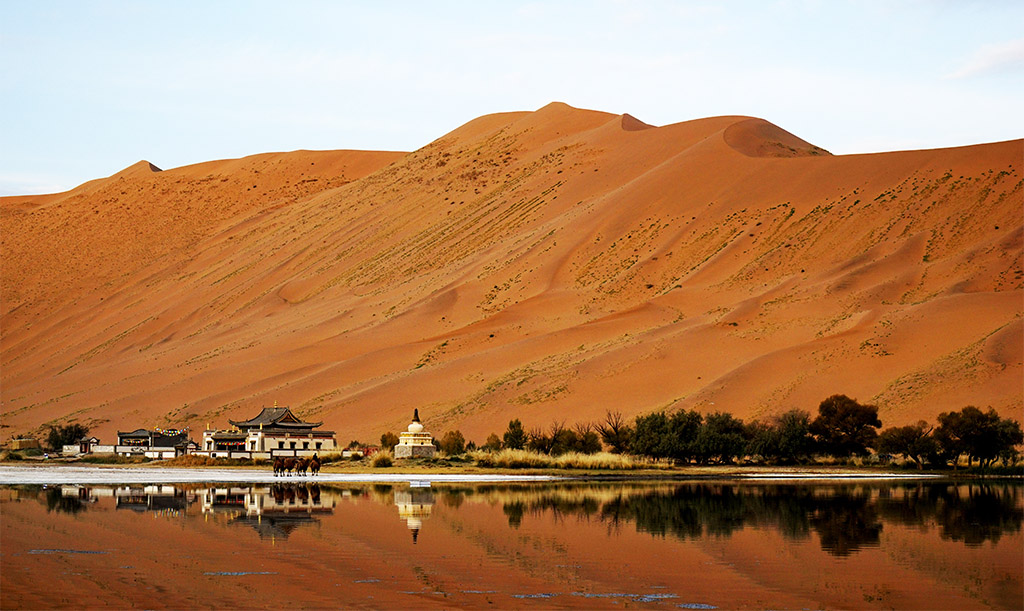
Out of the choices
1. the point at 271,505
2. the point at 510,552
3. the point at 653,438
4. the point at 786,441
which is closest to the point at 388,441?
the point at 653,438

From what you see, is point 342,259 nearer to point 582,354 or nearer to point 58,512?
point 582,354

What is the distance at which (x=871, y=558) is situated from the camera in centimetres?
1733

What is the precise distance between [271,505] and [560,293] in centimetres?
5467

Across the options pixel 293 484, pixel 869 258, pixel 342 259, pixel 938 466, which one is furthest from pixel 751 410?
pixel 342 259

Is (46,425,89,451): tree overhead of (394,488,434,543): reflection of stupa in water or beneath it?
overhead

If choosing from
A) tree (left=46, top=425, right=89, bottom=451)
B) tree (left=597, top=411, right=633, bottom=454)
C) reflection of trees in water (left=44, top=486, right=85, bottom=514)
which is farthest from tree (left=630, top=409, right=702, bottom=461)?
tree (left=46, top=425, right=89, bottom=451)

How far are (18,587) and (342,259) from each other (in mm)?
87497

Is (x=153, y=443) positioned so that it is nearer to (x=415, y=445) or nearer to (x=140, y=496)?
(x=415, y=445)

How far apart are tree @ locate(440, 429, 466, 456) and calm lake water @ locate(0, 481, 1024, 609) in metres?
26.8

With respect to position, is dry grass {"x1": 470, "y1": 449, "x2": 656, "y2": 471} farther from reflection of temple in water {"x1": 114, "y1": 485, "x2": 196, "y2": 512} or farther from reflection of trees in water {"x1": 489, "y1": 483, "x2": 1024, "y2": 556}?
reflection of temple in water {"x1": 114, "y1": 485, "x2": 196, "y2": 512}

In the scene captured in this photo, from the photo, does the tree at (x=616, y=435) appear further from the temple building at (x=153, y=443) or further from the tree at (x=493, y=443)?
the temple building at (x=153, y=443)

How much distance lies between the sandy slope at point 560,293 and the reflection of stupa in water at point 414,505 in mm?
29766

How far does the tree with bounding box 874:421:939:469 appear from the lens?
4950cm

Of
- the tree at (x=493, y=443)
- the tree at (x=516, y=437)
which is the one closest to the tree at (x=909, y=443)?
the tree at (x=516, y=437)
